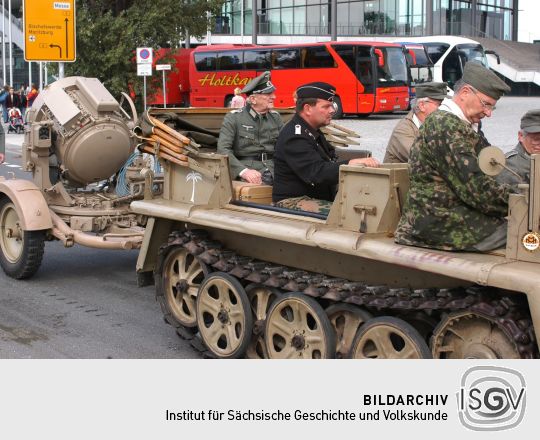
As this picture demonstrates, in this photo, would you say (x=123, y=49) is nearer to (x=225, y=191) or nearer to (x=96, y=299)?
(x=96, y=299)

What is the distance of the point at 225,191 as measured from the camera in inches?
271

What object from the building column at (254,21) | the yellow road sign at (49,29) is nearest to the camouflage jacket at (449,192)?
the yellow road sign at (49,29)

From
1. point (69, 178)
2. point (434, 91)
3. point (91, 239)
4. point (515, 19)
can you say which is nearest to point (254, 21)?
point (515, 19)

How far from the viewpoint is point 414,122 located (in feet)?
25.4

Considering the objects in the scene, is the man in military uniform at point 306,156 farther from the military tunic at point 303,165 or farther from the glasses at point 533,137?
the glasses at point 533,137

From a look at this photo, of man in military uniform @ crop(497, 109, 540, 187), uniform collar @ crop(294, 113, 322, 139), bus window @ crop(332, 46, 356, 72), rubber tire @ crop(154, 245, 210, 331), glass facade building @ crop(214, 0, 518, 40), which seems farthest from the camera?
glass facade building @ crop(214, 0, 518, 40)

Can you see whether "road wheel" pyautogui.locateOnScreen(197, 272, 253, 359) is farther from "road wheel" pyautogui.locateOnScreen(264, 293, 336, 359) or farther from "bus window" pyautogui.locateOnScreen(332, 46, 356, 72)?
"bus window" pyautogui.locateOnScreen(332, 46, 356, 72)

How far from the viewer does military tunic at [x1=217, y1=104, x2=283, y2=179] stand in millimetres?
8109

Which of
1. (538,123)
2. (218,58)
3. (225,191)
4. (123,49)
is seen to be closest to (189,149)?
(225,191)

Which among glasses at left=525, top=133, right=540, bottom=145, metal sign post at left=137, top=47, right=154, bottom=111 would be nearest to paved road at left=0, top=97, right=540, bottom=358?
glasses at left=525, top=133, right=540, bottom=145

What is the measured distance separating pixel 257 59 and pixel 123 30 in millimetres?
14198

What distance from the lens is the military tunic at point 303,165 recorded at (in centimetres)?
637

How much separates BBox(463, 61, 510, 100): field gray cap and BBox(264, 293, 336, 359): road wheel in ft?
5.21

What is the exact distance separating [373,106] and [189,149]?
27.7 metres
